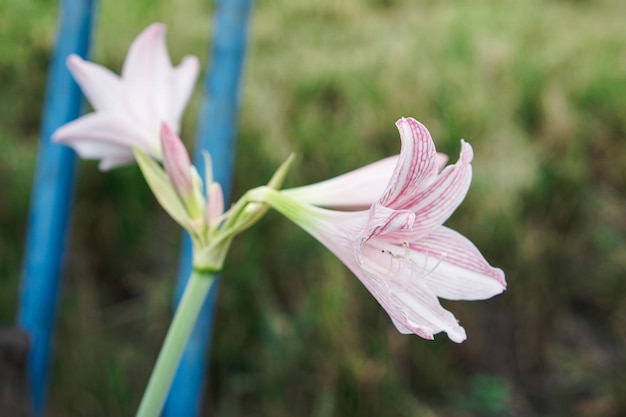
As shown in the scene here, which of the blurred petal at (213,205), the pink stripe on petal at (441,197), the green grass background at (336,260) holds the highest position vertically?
the pink stripe on petal at (441,197)

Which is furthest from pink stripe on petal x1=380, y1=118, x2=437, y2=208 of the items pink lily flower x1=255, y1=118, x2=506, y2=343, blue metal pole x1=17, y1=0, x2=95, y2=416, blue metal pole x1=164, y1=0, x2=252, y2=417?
blue metal pole x1=17, y1=0, x2=95, y2=416

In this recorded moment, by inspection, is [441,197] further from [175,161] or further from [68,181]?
[68,181]

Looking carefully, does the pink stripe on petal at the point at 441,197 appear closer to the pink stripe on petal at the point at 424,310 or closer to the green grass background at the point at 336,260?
the pink stripe on petal at the point at 424,310

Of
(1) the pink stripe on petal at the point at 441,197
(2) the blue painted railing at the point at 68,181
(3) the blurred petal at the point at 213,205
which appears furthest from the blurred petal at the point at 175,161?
(2) the blue painted railing at the point at 68,181

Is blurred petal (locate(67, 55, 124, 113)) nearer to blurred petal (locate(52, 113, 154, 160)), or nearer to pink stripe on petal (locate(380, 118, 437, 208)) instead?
blurred petal (locate(52, 113, 154, 160))

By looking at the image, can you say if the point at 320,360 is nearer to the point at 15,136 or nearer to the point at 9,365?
the point at 9,365

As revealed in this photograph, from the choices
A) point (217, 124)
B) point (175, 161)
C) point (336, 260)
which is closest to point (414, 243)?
point (175, 161)

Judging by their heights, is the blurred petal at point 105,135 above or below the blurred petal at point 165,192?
above

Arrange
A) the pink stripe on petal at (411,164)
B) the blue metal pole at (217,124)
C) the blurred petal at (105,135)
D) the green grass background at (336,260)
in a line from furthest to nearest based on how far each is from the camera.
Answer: the green grass background at (336,260) < the blue metal pole at (217,124) < the blurred petal at (105,135) < the pink stripe on petal at (411,164)
